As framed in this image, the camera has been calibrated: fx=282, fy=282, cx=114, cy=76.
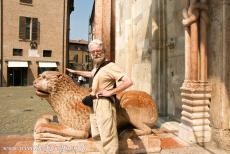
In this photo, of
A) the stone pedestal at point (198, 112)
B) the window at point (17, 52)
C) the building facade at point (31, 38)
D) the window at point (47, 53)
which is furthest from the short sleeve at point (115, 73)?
the window at point (47, 53)

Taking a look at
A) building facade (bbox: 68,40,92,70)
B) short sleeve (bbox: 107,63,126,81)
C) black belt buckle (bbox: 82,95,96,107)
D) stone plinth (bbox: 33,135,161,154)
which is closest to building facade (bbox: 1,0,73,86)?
building facade (bbox: 68,40,92,70)

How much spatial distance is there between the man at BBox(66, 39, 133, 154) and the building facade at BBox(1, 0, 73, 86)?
1022 inches

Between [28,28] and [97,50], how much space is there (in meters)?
28.0

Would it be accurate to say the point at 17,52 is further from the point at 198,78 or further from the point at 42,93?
the point at 198,78

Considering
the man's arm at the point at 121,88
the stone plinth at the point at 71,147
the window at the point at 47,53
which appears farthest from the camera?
the window at the point at 47,53

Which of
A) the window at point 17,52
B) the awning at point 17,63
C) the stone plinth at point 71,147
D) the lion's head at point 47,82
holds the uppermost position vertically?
the window at point 17,52

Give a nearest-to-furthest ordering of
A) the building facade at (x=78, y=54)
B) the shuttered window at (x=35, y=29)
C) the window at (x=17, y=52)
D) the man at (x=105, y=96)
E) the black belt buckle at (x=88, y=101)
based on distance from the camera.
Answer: the man at (x=105, y=96)
the black belt buckle at (x=88, y=101)
the window at (x=17, y=52)
the shuttered window at (x=35, y=29)
the building facade at (x=78, y=54)

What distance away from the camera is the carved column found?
4305 millimetres

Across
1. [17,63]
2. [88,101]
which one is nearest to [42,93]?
[88,101]

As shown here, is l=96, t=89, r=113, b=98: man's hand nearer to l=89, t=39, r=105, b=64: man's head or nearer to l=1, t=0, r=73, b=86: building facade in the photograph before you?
l=89, t=39, r=105, b=64: man's head

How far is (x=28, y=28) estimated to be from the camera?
29.4 meters

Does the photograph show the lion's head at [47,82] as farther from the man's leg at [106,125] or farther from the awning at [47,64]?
the awning at [47,64]

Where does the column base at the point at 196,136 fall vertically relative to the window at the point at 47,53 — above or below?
below

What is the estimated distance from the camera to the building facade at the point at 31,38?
1108 inches
